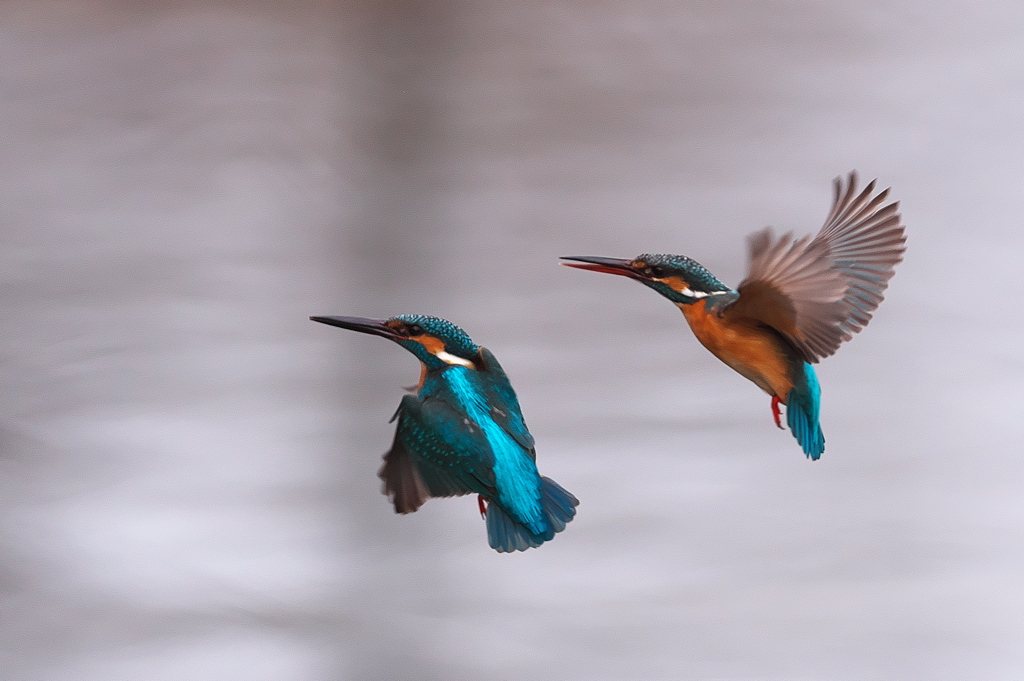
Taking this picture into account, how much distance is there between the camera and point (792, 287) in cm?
69

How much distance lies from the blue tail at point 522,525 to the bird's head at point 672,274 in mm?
166

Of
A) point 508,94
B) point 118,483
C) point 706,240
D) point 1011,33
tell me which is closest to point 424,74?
point 508,94

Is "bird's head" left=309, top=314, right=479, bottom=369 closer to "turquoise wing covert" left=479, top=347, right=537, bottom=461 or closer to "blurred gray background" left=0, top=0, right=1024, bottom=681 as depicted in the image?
"turquoise wing covert" left=479, top=347, right=537, bottom=461

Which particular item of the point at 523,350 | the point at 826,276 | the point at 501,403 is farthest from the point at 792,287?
the point at 523,350

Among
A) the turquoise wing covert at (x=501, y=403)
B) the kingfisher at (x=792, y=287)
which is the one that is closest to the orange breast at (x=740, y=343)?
the kingfisher at (x=792, y=287)

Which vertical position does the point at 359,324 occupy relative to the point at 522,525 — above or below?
above

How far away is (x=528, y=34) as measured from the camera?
1.27 meters

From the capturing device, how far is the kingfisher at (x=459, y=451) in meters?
0.69

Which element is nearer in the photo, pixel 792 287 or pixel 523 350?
pixel 792 287

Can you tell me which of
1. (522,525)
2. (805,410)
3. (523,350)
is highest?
(523,350)

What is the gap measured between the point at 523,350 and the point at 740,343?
59 centimetres

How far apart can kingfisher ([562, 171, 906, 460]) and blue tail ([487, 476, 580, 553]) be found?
6.2 inches

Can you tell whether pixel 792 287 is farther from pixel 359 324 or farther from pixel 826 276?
pixel 359 324

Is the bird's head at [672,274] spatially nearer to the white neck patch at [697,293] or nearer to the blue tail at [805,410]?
the white neck patch at [697,293]
